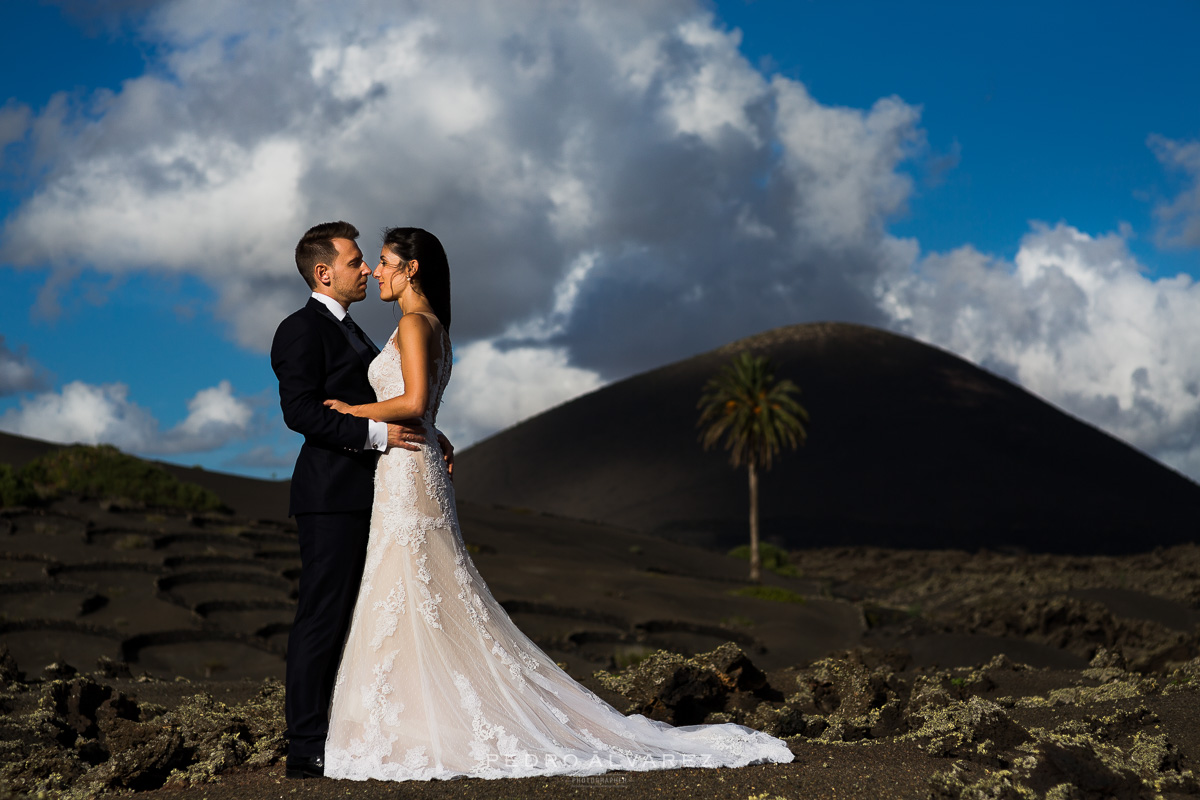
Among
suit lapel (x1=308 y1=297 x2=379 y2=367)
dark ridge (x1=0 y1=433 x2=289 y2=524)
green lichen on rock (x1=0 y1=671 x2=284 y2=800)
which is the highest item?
dark ridge (x1=0 y1=433 x2=289 y2=524)

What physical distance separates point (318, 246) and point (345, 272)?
23 centimetres

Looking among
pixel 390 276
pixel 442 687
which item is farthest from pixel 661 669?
pixel 390 276

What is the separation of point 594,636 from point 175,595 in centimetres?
997

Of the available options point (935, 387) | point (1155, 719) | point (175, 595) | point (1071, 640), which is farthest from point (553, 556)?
point (935, 387)

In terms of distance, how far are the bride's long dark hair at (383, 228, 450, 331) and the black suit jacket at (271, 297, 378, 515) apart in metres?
0.57

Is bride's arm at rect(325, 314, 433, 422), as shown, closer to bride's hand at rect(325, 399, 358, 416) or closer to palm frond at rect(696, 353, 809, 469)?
bride's hand at rect(325, 399, 358, 416)

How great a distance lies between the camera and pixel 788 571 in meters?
57.1

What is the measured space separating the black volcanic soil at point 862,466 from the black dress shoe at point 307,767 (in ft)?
277

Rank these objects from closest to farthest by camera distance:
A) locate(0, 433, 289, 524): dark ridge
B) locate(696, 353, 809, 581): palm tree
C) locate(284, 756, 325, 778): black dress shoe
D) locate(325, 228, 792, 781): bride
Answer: locate(325, 228, 792, 781): bride
locate(284, 756, 325, 778): black dress shoe
locate(696, 353, 809, 581): palm tree
locate(0, 433, 289, 524): dark ridge

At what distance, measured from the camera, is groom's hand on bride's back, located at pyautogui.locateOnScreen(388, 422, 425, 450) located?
5.20 meters

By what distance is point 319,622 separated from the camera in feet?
16.9

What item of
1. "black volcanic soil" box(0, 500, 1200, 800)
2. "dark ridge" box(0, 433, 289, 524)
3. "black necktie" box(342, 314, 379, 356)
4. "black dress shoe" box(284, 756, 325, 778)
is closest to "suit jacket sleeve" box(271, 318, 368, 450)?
"black necktie" box(342, 314, 379, 356)

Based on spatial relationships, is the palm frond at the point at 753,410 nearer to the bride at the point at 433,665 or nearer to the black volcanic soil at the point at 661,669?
the black volcanic soil at the point at 661,669

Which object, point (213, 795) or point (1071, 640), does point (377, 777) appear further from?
point (1071, 640)
